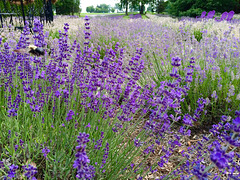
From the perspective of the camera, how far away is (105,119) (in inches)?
83.7

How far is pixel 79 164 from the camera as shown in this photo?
0.85 meters

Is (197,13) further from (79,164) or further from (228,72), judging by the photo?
(79,164)

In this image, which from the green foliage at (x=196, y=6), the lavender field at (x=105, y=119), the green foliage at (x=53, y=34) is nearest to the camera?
the lavender field at (x=105, y=119)

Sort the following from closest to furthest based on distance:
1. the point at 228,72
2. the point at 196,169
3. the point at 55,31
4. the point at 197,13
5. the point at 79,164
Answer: the point at 79,164 < the point at 196,169 < the point at 228,72 < the point at 55,31 < the point at 197,13

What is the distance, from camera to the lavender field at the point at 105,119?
140 cm

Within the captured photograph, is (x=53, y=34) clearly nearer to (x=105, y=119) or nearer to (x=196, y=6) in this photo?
(x=105, y=119)

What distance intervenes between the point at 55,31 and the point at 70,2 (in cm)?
2493

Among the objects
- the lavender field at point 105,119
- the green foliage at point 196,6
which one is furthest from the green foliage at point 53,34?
the green foliage at point 196,6

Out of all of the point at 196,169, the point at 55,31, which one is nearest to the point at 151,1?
the point at 55,31

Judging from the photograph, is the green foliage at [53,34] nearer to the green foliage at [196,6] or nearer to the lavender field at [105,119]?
the lavender field at [105,119]

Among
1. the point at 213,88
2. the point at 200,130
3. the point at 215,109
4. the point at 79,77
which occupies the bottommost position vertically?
the point at 200,130

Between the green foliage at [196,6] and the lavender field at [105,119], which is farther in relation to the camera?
the green foliage at [196,6]

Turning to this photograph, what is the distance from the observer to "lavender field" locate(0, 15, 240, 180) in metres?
1.40

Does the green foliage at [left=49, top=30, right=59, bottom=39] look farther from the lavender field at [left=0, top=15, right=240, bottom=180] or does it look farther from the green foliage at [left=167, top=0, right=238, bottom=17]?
the green foliage at [left=167, top=0, right=238, bottom=17]
